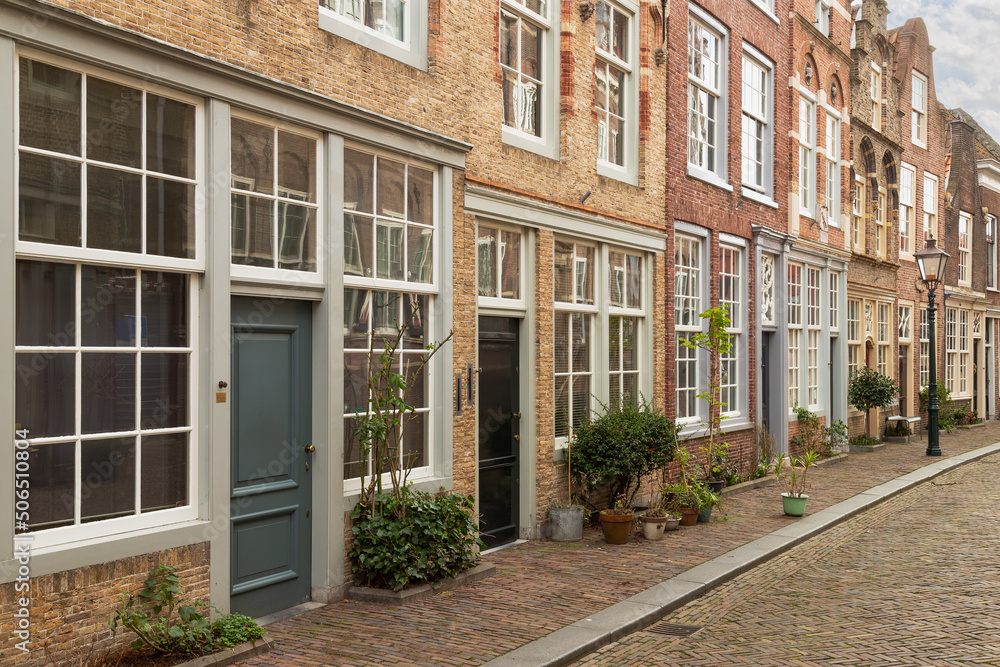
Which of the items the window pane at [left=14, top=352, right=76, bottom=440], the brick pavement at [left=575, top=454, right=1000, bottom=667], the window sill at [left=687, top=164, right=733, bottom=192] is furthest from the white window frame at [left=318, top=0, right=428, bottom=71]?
the window sill at [left=687, top=164, right=733, bottom=192]

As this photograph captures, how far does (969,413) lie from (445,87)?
25.7m

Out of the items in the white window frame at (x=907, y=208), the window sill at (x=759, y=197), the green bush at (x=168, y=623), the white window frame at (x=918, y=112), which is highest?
the white window frame at (x=918, y=112)

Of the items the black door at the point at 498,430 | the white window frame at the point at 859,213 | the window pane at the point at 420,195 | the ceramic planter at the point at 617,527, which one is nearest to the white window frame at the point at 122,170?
the window pane at the point at 420,195

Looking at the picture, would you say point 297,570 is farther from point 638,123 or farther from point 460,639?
point 638,123

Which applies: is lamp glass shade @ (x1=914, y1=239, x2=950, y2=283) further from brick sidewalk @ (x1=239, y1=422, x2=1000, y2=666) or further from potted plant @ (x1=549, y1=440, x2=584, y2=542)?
potted plant @ (x1=549, y1=440, x2=584, y2=542)

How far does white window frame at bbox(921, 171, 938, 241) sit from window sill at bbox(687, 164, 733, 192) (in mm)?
13918

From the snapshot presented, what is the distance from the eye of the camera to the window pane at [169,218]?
5973 millimetres

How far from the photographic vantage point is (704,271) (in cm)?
1436

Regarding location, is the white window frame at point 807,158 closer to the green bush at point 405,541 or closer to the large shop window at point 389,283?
the large shop window at point 389,283

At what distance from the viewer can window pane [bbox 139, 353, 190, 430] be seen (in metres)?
5.95

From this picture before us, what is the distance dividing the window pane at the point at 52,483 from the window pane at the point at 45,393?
10 cm

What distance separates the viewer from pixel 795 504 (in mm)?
11625

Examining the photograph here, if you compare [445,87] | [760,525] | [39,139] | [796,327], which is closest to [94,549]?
[39,139]


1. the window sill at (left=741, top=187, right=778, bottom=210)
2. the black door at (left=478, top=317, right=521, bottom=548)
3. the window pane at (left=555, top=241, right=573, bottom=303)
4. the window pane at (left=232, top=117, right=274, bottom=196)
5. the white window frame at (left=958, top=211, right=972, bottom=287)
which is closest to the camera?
the window pane at (left=232, top=117, right=274, bottom=196)
